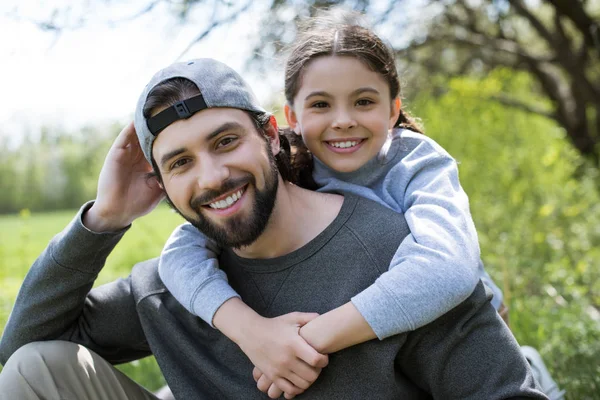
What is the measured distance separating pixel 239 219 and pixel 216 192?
12cm

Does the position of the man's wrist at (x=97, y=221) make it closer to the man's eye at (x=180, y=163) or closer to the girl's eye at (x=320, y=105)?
the man's eye at (x=180, y=163)

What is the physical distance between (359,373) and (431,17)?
5130 millimetres

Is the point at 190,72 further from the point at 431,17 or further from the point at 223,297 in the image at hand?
the point at 431,17

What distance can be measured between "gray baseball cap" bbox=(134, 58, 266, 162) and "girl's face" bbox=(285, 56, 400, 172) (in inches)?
11.9

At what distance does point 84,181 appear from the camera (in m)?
24.3

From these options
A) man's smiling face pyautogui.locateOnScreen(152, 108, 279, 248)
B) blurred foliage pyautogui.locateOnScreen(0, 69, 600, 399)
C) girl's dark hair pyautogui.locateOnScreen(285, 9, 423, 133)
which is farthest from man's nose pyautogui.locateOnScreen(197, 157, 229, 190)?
blurred foliage pyautogui.locateOnScreen(0, 69, 600, 399)

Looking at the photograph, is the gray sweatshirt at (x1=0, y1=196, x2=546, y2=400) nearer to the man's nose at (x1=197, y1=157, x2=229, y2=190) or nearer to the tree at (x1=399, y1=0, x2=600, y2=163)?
the man's nose at (x1=197, y1=157, x2=229, y2=190)

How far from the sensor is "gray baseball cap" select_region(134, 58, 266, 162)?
2.26m

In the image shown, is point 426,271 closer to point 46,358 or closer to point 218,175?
point 218,175

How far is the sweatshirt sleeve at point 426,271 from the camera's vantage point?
1929mm

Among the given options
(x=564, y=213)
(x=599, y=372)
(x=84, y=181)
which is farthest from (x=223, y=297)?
(x=84, y=181)

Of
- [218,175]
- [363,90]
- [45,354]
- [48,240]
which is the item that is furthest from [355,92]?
[48,240]

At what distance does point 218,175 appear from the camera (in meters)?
2.22

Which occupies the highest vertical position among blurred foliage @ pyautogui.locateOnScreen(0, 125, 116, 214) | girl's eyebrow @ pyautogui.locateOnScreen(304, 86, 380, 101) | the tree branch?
girl's eyebrow @ pyautogui.locateOnScreen(304, 86, 380, 101)
